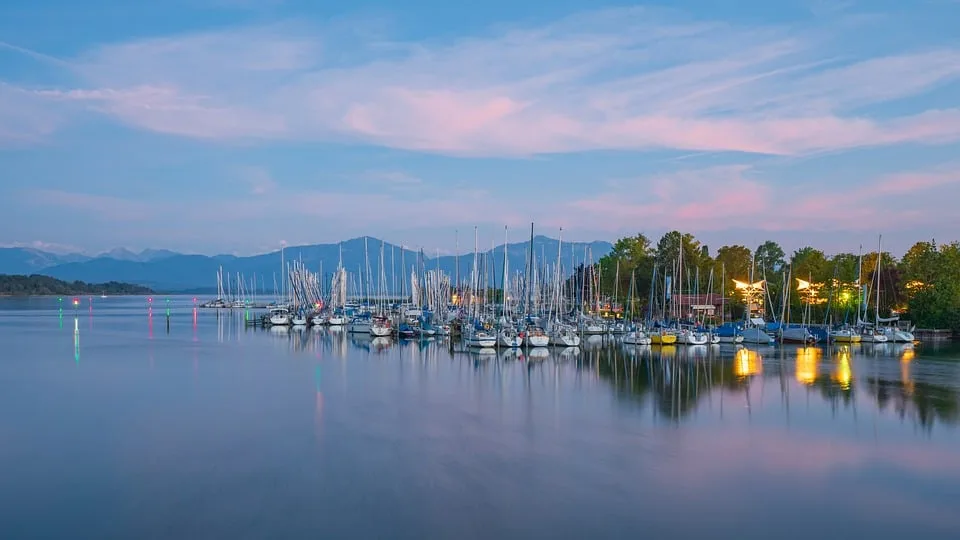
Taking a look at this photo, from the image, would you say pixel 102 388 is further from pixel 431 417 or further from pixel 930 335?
pixel 930 335

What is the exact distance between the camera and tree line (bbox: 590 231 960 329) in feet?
228

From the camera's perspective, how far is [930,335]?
6869cm

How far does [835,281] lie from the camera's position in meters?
75.2

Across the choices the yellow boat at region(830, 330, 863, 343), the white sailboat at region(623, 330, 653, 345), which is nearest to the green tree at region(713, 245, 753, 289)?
the yellow boat at region(830, 330, 863, 343)

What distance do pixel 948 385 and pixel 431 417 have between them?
24391 millimetres

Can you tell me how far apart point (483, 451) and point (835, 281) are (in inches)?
2402

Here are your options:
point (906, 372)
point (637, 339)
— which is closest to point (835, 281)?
point (637, 339)

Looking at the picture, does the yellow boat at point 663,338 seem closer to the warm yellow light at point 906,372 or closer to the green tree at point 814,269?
the warm yellow light at point 906,372

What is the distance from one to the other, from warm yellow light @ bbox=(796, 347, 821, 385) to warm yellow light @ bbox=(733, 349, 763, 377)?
219 centimetres

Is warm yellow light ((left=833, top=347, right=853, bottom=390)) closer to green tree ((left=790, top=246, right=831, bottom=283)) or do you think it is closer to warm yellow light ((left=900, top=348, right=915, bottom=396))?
warm yellow light ((left=900, top=348, right=915, bottom=396))

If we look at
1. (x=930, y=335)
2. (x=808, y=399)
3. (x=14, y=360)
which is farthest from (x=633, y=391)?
(x=930, y=335)

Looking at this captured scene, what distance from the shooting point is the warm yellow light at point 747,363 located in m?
43.6

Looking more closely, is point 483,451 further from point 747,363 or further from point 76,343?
point 76,343

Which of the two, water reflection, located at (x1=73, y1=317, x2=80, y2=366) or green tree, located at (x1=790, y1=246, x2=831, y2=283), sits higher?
green tree, located at (x1=790, y1=246, x2=831, y2=283)
